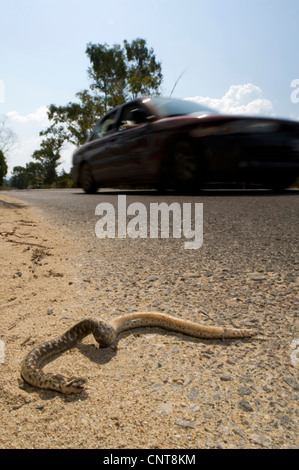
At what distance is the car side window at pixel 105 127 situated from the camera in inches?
355

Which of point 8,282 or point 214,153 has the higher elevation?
point 214,153

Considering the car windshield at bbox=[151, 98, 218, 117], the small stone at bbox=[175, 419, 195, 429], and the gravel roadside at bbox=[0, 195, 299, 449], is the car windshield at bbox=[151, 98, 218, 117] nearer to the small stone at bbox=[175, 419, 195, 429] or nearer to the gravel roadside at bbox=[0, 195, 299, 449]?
the gravel roadside at bbox=[0, 195, 299, 449]

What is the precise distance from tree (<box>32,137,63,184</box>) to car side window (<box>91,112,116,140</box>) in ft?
121

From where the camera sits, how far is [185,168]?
6.86 metres

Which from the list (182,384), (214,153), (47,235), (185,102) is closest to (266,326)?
(182,384)

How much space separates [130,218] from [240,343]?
3620 mm

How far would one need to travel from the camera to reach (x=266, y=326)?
225 cm

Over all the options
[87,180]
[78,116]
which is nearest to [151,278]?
[87,180]

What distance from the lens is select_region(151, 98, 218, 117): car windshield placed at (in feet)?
24.0

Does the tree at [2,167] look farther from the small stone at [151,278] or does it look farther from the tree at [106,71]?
the small stone at [151,278]

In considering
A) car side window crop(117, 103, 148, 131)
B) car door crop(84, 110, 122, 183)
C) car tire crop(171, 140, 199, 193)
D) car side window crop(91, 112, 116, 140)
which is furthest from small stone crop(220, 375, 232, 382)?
car side window crop(91, 112, 116, 140)

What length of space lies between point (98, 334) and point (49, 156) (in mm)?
53190

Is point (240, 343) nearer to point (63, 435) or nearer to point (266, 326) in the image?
point (266, 326)

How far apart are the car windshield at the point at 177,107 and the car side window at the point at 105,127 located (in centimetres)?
152
